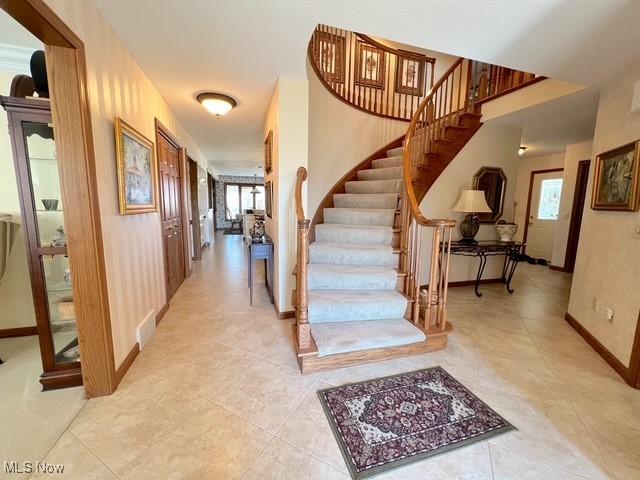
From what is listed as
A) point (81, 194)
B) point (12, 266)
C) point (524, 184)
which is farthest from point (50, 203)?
point (524, 184)

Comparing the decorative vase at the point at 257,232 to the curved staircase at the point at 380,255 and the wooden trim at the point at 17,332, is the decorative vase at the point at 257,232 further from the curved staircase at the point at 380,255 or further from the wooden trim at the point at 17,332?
the wooden trim at the point at 17,332

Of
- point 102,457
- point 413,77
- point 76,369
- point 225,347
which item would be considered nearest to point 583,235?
point 413,77

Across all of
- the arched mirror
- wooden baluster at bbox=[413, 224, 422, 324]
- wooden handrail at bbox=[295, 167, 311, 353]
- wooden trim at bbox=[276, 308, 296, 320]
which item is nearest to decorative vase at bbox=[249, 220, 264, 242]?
wooden trim at bbox=[276, 308, 296, 320]

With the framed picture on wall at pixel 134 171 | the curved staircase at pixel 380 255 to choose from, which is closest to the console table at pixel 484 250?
the curved staircase at pixel 380 255

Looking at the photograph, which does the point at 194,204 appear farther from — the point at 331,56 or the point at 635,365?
the point at 635,365

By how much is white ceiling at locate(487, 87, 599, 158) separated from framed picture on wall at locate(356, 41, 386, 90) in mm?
1734

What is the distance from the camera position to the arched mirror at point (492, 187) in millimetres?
3971

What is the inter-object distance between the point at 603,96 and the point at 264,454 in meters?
4.04

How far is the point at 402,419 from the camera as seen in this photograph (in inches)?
61.3

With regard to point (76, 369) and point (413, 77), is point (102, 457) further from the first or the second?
A: point (413, 77)

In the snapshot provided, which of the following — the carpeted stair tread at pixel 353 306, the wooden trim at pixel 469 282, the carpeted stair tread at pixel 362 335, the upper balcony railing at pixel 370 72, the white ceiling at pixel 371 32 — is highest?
the upper balcony railing at pixel 370 72

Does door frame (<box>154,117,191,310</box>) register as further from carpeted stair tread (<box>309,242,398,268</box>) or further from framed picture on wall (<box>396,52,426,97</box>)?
framed picture on wall (<box>396,52,426,97</box>)

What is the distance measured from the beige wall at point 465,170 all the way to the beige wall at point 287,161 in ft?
7.00

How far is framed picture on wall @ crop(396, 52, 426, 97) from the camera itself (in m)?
4.32
